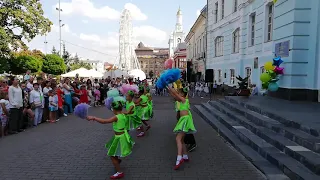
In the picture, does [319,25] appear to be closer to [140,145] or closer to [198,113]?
[198,113]

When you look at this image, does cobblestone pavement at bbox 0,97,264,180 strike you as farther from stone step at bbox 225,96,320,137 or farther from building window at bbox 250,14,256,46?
building window at bbox 250,14,256,46

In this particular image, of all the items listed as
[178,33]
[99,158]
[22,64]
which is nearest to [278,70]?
[99,158]

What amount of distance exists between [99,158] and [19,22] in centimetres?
2180

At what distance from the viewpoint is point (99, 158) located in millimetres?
6539

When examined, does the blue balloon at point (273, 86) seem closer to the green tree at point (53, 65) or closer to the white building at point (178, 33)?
the green tree at point (53, 65)

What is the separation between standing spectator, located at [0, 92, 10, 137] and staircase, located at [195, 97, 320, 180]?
23.0 feet

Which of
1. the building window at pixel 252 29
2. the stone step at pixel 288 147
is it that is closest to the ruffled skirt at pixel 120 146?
the stone step at pixel 288 147

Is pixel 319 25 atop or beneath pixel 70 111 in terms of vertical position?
atop

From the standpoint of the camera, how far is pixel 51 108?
1161 centimetres

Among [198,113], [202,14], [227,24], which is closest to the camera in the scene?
[198,113]

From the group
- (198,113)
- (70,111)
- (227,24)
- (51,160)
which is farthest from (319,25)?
(227,24)

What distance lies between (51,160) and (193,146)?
3.53 meters

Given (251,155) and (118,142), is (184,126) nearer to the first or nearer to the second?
(118,142)

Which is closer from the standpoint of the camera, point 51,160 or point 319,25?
point 51,160
